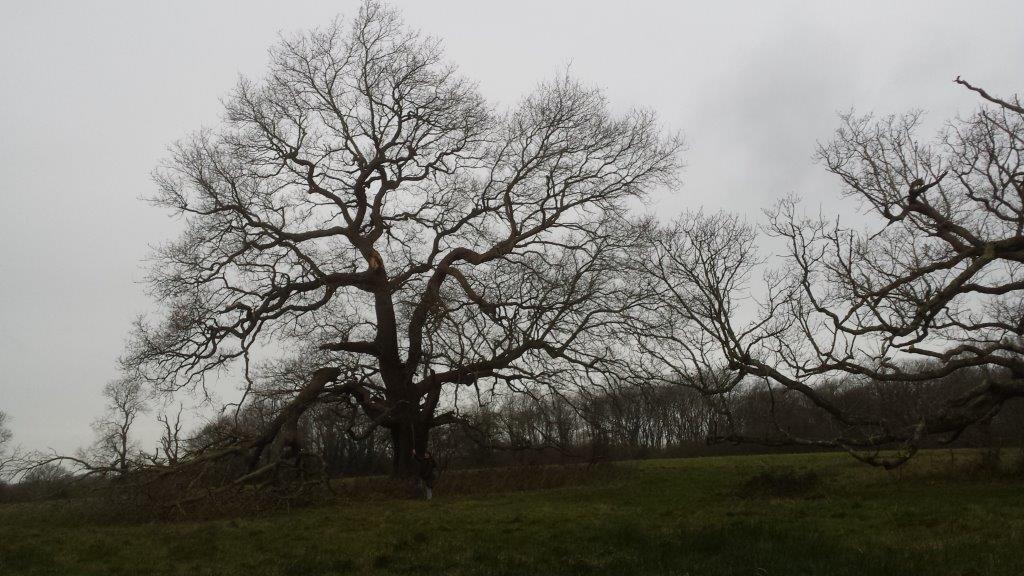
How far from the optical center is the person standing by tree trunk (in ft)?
65.8

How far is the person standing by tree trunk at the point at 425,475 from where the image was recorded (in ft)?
65.8

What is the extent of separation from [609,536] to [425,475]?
1124 cm

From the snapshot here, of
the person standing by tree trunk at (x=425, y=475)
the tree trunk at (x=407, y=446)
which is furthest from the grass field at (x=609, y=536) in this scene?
the tree trunk at (x=407, y=446)

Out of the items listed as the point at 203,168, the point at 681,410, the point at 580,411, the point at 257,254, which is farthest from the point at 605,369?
the point at 681,410

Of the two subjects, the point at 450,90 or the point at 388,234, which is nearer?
the point at 450,90

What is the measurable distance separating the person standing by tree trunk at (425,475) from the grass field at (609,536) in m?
2.38

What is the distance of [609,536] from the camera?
10.0m

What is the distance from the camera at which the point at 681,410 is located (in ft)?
176

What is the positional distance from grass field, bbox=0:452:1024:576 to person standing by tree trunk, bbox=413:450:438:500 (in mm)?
2382

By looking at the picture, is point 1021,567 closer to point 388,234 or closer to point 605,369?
point 605,369

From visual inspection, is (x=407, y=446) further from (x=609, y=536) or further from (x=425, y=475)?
(x=609, y=536)

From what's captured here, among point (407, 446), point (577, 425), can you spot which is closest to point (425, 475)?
point (407, 446)

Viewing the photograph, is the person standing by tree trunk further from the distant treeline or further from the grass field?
the grass field

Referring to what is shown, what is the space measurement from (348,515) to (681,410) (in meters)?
41.6
